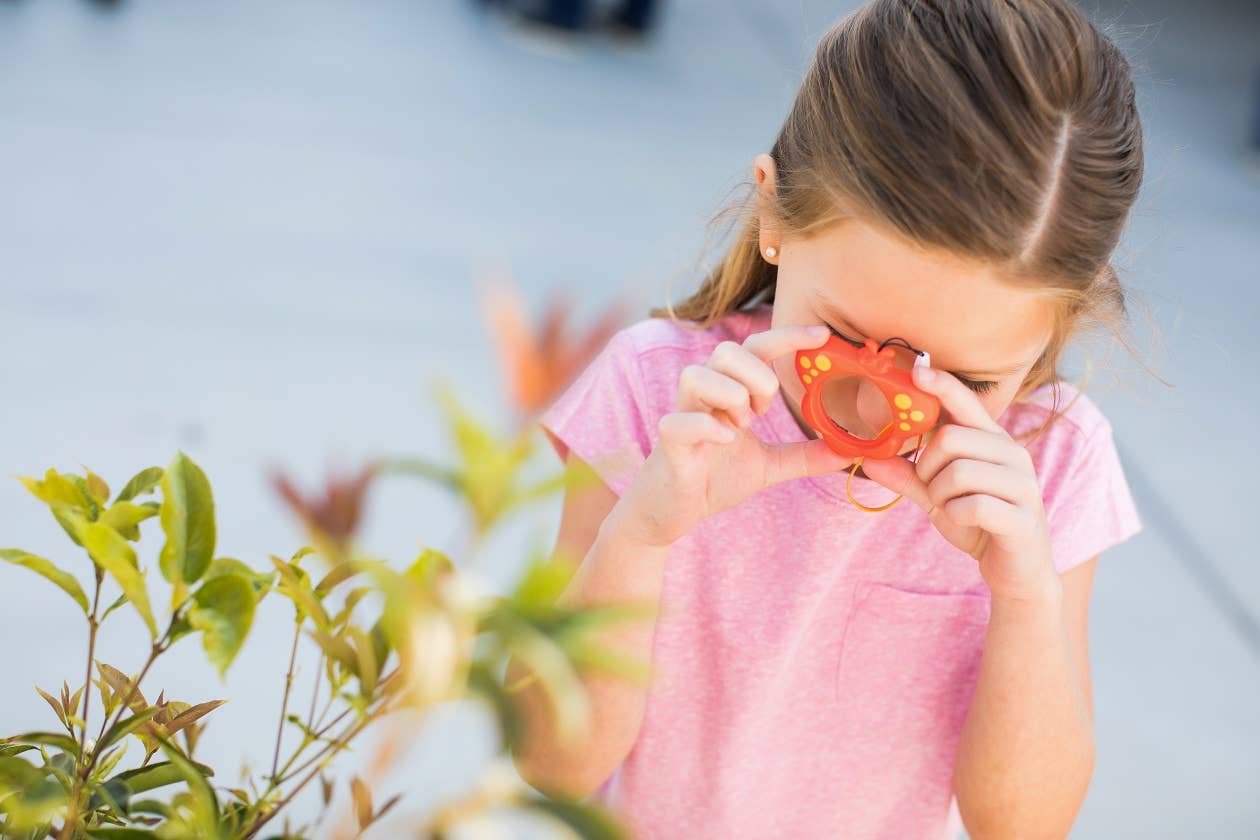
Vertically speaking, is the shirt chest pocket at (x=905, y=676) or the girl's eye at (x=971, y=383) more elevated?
the girl's eye at (x=971, y=383)

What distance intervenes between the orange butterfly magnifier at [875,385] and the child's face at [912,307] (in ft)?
0.07

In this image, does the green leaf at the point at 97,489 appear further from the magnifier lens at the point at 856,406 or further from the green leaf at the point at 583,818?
the magnifier lens at the point at 856,406

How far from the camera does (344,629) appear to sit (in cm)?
51

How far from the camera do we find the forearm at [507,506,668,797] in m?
0.97

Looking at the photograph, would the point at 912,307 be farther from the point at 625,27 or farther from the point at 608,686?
the point at 625,27

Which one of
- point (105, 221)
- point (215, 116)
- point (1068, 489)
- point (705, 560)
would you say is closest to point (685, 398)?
point (705, 560)

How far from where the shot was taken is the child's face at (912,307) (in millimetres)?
940

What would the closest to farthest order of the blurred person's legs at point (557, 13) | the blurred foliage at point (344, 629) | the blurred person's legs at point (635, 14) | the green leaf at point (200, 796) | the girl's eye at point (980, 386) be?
the blurred foliage at point (344, 629)
the green leaf at point (200, 796)
the girl's eye at point (980, 386)
the blurred person's legs at point (557, 13)
the blurred person's legs at point (635, 14)

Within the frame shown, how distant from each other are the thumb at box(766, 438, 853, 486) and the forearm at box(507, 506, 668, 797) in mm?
114

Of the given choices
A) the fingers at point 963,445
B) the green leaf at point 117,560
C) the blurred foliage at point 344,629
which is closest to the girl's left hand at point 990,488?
the fingers at point 963,445

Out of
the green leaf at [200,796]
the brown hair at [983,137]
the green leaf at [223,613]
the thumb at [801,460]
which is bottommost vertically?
the thumb at [801,460]

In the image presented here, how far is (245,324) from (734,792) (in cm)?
190

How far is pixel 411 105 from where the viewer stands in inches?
158

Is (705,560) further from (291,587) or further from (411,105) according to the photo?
(411,105)
